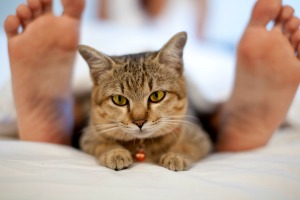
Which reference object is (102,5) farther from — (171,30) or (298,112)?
(298,112)

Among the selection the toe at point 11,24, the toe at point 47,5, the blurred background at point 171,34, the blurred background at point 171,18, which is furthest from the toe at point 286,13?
the toe at point 11,24

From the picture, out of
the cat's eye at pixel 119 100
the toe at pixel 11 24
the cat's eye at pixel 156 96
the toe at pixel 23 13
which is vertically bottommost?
the cat's eye at pixel 119 100

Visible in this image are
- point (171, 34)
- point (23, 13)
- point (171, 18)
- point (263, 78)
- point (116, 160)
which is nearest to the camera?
point (116, 160)

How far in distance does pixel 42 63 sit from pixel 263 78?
97 centimetres

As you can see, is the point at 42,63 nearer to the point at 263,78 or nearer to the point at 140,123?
the point at 140,123

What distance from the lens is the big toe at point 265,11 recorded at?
1.19m

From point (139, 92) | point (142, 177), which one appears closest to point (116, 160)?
point (142, 177)

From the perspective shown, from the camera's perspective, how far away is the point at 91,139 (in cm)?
124

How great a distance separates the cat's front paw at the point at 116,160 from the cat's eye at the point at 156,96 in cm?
22

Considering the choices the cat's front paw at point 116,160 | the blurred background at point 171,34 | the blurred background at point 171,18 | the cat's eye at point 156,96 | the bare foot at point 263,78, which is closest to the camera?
the cat's front paw at point 116,160

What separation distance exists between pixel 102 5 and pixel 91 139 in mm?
1792

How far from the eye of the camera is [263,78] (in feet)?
4.29

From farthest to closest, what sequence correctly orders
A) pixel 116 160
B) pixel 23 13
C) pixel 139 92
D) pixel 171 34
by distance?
pixel 171 34, pixel 23 13, pixel 139 92, pixel 116 160

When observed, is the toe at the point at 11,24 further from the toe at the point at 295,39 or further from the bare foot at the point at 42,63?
the toe at the point at 295,39
